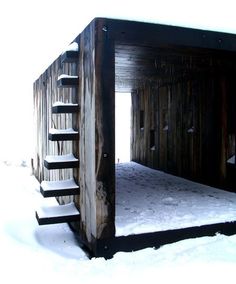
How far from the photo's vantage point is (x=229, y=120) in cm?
666

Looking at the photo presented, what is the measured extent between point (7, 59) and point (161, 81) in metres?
25.2

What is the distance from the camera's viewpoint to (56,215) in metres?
4.20

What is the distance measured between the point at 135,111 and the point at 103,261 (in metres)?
8.18

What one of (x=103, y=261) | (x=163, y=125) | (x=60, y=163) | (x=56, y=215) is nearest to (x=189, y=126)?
(x=163, y=125)

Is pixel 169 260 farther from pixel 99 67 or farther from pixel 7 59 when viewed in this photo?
pixel 7 59

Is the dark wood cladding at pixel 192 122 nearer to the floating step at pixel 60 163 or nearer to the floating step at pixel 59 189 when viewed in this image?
the floating step at pixel 60 163

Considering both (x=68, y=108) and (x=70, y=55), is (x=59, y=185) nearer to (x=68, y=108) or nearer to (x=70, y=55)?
(x=68, y=108)

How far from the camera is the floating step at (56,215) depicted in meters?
4.16

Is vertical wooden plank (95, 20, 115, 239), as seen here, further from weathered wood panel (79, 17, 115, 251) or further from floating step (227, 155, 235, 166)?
floating step (227, 155, 235, 166)

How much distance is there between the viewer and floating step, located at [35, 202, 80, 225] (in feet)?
13.6

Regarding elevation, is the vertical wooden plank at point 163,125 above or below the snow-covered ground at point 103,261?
above

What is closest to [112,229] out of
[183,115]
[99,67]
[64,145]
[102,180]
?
[102,180]

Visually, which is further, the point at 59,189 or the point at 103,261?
the point at 59,189

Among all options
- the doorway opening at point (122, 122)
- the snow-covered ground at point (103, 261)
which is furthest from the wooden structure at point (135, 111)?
the doorway opening at point (122, 122)
